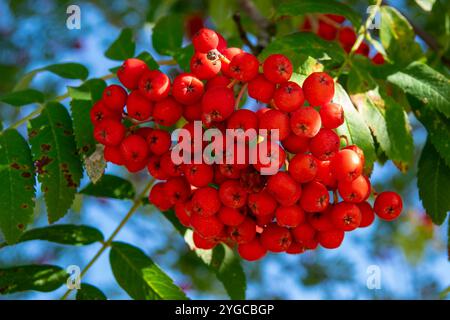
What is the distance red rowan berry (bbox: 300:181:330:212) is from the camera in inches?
73.5

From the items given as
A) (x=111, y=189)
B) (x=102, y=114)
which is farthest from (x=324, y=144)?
(x=111, y=189)

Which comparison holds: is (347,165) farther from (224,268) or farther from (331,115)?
(224,268)

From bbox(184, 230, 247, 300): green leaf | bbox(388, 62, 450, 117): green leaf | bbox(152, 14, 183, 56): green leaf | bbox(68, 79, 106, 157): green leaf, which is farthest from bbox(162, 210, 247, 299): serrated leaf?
bbox(388, 62, 450, 117): green leaf

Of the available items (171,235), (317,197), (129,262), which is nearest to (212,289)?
(171,235)

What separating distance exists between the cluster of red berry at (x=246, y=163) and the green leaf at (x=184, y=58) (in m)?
0.49

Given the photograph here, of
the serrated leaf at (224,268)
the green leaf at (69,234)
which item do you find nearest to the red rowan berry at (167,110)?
the serrated leaf at (224,268)

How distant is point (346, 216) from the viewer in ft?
6.27

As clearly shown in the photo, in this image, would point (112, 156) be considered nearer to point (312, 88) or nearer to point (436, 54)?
point (312, 88)

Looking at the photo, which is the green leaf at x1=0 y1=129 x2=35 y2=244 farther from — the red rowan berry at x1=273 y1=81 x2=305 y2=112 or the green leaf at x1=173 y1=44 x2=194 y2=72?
the red rowan berry at x1=273 y1=81 x2=305 y2=112

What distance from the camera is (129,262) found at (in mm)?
2486

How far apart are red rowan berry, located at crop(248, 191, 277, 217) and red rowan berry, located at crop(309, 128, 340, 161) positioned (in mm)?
185
